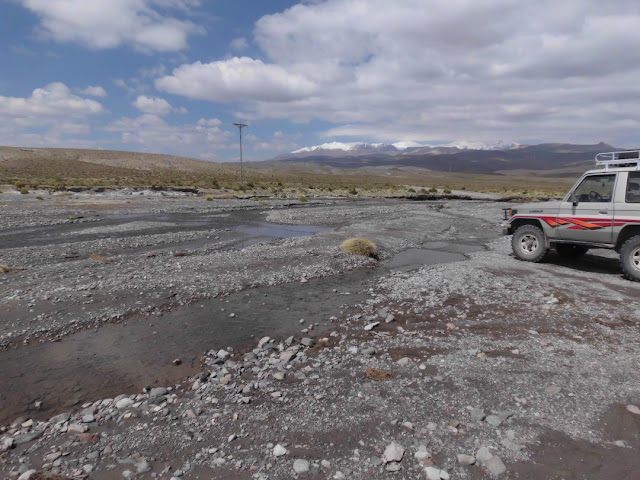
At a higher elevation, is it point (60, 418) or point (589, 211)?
point (589, 211)

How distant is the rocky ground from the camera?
14.7ft

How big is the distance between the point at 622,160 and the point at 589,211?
1650mm

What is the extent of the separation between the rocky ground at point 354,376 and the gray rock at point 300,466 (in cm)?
1

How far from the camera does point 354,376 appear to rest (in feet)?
20.9

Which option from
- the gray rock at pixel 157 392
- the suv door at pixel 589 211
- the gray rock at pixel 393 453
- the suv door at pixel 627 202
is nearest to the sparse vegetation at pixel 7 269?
the gray rock at pixel 157 392

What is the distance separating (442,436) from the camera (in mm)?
4762

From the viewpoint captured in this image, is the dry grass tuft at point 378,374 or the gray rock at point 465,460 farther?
the dry grass tuft at point 378,374

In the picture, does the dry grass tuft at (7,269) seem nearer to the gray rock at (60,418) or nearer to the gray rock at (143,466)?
the gray rock at (60,418)

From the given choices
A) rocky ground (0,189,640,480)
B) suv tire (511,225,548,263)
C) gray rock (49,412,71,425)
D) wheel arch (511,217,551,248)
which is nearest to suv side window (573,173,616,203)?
wheel arch (511,217,551,248)

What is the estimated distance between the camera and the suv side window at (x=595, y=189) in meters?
11.0

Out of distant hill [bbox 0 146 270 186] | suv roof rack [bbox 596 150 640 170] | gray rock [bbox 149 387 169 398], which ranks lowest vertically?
gray rock [bbox 149 387 169 398]

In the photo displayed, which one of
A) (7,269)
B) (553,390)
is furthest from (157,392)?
(7,269)

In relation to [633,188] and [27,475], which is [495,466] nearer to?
[27,475]

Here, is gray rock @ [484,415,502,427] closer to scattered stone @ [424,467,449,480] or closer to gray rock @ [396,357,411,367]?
scattered stone @ [424,467,449,480]
